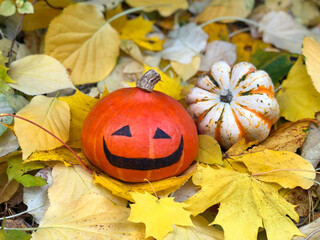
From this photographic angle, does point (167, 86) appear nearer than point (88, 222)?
No

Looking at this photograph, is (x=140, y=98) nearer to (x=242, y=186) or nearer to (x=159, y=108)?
(x=159, y=108)

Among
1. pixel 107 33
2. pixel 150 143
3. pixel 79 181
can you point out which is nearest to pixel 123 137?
pixel 150 143

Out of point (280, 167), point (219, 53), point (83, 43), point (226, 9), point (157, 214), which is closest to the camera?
point (157, 214)

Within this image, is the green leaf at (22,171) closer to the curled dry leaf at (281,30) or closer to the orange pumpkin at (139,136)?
the orange pumpkin at (139,136)

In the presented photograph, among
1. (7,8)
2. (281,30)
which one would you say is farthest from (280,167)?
(7,8)

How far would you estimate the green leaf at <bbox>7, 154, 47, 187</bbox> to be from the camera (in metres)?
1.30

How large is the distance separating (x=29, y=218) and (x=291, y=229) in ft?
3.08

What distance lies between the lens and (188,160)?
4.50ft

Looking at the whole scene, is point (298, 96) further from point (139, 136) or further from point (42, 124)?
Answer: point (42, 124)

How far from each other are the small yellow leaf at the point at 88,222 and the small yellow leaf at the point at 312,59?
0.92 m

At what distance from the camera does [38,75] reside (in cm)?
159

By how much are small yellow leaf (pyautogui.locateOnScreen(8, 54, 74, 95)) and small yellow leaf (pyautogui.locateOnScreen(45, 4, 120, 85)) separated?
19cm

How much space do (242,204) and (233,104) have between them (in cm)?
45

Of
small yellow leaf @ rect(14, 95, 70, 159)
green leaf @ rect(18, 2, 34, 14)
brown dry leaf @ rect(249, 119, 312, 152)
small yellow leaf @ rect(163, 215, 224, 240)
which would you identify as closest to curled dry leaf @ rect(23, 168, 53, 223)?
small yellow leaf @ rect(14, 95, 70, 159)
